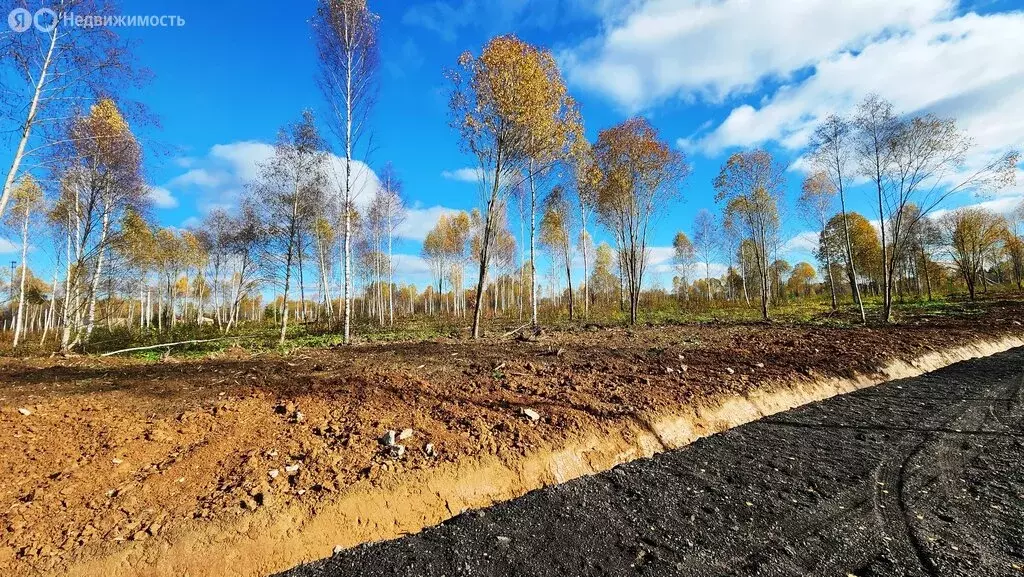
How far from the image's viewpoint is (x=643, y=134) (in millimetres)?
20453

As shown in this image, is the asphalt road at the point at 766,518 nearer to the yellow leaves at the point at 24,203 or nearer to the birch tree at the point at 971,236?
the yellow leaves at the point at 24,203

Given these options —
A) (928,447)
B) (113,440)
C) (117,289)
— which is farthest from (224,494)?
(117,289)

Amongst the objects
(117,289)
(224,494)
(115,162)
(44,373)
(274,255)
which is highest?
(115,162)

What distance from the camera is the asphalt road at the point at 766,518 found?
9.07ft

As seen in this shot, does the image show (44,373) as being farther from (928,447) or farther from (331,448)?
(928,447)

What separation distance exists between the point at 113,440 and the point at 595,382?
5.95 metres

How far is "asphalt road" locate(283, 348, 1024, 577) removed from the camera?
2.76 m

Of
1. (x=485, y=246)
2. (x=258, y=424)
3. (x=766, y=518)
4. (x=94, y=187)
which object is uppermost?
(x=94, y=187)

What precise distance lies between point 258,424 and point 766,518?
5.05 m

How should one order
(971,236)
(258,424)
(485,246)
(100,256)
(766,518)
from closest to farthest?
(766,518), (258,424), (485,246), (100,256), (971,236)

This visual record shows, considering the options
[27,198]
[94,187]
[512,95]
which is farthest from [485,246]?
[27,198]

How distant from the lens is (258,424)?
13.6 ft

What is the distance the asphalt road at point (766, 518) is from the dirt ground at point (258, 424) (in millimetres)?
776

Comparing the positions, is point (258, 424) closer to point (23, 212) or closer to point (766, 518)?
point (766, 518)
